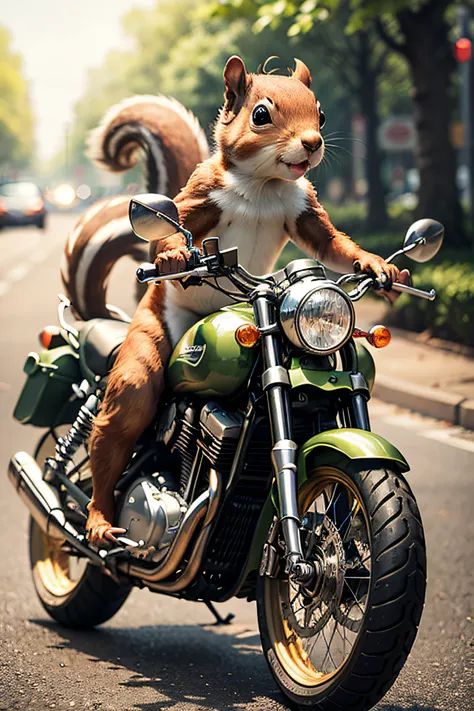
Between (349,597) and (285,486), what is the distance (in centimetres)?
36

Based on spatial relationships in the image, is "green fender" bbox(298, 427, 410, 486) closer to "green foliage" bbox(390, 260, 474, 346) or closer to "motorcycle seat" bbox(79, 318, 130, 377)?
"motorcycle seat" bbox(79, 318, 130, 377)

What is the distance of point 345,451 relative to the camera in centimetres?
349

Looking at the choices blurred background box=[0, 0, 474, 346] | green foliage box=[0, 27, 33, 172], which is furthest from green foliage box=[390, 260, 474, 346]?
green foliage box=[0, 27, 33, 172]

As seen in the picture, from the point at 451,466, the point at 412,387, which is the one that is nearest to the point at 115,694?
the point at 451,466

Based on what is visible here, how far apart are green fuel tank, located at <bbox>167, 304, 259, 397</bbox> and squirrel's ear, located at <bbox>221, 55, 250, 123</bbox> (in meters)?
0.65

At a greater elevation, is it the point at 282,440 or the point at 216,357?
the point at 216,357

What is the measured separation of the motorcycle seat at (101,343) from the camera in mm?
4812

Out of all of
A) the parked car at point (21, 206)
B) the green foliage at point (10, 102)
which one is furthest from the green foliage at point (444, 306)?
the green foliage at point (10, 102)

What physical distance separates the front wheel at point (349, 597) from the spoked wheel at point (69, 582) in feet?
4.04

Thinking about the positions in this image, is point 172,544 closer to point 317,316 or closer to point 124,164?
point 317,316

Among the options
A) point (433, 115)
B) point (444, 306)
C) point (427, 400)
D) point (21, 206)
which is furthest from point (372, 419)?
point (21, 206)

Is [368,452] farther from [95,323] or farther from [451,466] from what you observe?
[451,466]

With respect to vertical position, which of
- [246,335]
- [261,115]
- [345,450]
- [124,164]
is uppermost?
[124,164]

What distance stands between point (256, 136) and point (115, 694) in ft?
6.00
